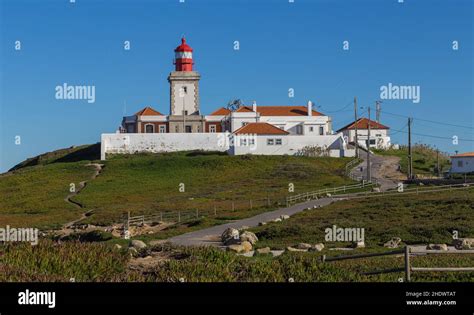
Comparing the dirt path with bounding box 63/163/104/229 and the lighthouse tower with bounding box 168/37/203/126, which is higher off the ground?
the lighthouse tower with bounding box 168/37/203/126

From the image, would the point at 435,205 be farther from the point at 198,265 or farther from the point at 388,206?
the point at 198,265

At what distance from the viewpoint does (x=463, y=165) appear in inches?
2901

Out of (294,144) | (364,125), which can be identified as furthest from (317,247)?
(364,125)

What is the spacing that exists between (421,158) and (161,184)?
1350 inches

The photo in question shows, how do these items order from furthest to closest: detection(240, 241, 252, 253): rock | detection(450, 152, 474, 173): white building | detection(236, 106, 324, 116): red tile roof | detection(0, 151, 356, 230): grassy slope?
detection(236, 106, 324, 116): red tile roof, detection(450, 152, 474, 173): white building, detection(0, 151, 356, 230): grassy slope, detection(240, 241, 252, 253): rock

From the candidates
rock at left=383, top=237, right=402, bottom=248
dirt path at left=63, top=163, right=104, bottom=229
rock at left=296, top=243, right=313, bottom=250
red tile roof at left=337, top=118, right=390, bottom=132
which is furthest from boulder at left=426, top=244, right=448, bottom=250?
red tile roof at left=337, top=118, right=390, bottom=132

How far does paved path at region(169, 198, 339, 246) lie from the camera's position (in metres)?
31.0

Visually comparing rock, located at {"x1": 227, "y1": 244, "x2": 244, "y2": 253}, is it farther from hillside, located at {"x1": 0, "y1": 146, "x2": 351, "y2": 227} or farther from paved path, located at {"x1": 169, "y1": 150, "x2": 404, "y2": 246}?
hillside, located at {"x1": 0, "y1": 146, "x2": 351, "y2": 227}

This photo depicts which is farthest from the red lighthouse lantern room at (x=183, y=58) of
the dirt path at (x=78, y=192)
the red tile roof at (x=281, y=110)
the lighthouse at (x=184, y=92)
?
the dirt path at (x=78, y=192)

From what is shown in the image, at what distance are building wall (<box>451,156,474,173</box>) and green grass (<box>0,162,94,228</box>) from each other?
35.9m

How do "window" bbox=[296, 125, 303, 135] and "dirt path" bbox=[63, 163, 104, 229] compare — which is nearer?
"dirt path" bbox=[63, 163, 104, 229]

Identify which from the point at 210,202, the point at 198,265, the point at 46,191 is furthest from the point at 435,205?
the point at 46,191

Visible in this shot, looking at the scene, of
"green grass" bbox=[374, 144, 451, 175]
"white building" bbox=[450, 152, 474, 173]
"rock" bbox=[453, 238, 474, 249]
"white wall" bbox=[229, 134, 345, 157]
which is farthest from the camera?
"white wall" bbox=[229, 134, 345, 157]
